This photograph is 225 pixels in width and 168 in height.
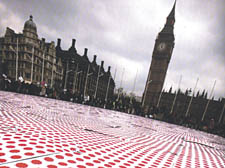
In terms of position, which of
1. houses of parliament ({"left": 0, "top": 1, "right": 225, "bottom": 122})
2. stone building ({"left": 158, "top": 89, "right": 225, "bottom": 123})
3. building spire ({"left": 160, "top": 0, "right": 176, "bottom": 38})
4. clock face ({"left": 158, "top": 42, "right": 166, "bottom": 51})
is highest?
building spire ({"left": 160, "top": 0, "right": 176, "bottom": 38})

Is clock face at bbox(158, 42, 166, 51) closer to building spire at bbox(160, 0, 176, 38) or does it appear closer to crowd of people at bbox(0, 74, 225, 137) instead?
building spire at bbox(160, 0, 176, 38)

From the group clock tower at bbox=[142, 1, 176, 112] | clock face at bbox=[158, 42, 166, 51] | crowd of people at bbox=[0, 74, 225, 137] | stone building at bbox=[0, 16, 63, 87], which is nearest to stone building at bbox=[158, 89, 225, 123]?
clock tower at bbox=[142, 1, 176, 112]

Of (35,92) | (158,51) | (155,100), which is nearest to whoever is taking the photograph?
(35,92)

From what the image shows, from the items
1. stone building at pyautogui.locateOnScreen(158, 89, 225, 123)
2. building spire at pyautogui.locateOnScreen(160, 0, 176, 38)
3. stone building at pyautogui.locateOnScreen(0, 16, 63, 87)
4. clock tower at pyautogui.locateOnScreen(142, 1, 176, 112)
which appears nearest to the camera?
stone building at pyautogui.locateOnScreen(0, 16, 63, 87)

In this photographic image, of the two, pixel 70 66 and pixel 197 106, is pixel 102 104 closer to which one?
pixel 70 66

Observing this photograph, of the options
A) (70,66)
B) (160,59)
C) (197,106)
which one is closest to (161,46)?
(160,59)

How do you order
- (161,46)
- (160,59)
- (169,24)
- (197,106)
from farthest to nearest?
(169,24) → (160,59) → (161,46) → (197,106)

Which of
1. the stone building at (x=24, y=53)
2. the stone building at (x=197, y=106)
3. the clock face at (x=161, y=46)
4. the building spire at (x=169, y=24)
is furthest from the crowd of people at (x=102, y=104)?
the building spire at (x=169, y=24)

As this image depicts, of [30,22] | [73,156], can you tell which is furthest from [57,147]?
[30,22]

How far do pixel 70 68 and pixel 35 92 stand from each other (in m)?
30.4

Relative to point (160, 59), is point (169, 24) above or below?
above

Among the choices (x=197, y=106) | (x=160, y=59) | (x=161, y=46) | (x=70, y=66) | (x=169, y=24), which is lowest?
(x=197, y=106)

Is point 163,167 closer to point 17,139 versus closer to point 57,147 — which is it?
point 57,147

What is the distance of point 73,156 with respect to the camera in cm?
249
